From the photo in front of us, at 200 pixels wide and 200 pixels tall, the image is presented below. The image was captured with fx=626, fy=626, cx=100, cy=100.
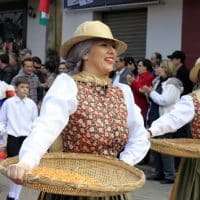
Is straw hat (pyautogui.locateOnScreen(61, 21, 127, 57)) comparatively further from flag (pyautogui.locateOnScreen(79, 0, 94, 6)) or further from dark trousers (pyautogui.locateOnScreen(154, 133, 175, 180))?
flag (pyautogui.locateOnScreen(79, 0, 94, 6))

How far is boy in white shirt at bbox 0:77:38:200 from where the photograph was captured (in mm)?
6902

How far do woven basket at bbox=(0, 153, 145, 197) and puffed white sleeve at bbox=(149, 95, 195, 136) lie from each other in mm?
1694

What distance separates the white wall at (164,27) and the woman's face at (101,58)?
7563 mm

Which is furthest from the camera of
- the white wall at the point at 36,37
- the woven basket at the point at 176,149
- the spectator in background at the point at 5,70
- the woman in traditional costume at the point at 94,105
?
the white wall at the point at 36,37

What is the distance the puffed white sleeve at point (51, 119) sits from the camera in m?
2.90

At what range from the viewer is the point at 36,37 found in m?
15.2

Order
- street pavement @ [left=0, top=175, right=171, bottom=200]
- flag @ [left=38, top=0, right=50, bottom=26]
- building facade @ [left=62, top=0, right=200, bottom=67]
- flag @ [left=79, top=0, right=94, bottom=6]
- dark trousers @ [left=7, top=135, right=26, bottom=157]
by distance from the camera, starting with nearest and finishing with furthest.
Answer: dark trousers @ [left=7, top=135, right=26, bottom=157] < street pavement @ [left=0, top=175, right=171, bottom=200] < building facade @ [left=62, top=0, right=200, bottom=67] < flag @ [left=79, top=0, right=94, bottom=6] < flag @ [left=38, top=0, right=50, bottom=26]

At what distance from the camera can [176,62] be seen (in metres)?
8.53

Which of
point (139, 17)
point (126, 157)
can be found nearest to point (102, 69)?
point (126, 157)

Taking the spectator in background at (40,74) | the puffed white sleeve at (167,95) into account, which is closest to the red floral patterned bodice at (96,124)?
the puffed white sleeve at (167,95)

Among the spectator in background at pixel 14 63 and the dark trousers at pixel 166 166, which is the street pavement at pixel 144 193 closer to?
the dark trousers at pixel 166 166

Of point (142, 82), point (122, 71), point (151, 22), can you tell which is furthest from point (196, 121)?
point (151, 22)

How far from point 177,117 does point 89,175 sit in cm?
194

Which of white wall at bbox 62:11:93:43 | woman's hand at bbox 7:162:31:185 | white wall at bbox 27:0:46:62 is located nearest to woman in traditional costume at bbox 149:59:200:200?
woman's hand at bbox 7:162:31:185
